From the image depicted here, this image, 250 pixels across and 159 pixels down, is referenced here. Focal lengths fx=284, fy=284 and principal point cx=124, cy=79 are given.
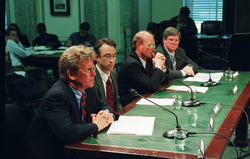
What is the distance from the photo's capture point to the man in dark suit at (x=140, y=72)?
286cm

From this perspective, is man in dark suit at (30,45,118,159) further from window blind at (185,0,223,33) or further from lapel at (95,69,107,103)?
window blind at (185,0,223,33)

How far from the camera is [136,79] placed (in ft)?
9.65

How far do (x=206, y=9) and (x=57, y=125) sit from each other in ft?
27.6

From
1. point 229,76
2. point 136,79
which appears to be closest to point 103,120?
point 136,79

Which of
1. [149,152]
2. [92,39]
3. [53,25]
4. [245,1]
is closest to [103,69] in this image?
[149,152]

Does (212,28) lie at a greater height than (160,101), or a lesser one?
greater

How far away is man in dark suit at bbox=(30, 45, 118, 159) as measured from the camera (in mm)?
1571

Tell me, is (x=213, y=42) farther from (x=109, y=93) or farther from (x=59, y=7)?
(x=109, y=93)

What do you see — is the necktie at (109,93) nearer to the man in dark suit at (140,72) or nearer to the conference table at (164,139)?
A: the conference table at (164,139)

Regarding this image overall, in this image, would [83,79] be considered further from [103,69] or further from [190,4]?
[190,4]

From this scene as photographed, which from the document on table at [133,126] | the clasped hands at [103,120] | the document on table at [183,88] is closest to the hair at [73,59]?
the clasped hands at [103,120]

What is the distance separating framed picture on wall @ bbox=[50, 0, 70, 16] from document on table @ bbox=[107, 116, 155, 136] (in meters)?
5.98

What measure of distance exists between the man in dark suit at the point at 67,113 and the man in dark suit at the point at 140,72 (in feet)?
3.47

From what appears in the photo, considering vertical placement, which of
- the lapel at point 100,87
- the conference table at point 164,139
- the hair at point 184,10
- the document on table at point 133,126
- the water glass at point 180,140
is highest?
the hair at point 184,10
